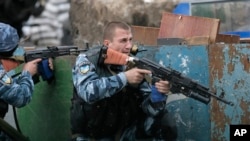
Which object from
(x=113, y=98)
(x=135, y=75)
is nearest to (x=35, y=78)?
(x=113, y=98)

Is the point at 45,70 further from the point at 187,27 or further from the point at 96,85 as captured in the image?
the point at 187,27

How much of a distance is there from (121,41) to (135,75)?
0.32 meters

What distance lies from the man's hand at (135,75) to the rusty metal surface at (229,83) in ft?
2.43

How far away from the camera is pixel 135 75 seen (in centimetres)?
307

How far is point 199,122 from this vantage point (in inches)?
145

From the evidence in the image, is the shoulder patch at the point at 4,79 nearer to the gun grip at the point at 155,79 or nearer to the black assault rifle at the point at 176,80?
the black assault rifle at the point at 176,80

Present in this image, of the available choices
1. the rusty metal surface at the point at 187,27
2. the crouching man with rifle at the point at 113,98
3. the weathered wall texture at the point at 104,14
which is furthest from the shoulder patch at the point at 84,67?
the weathered wall texture at the point at 104,14

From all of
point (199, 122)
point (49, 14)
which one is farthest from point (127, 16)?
point (199, 122)

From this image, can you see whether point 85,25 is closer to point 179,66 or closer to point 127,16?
point 127,16

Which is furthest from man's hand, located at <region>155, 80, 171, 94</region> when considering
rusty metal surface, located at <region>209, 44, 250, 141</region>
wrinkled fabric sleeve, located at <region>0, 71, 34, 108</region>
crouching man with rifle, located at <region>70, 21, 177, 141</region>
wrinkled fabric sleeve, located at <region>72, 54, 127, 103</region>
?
wrinkled fabric sleeve, located at <region>0, 71, 34, 108</region>

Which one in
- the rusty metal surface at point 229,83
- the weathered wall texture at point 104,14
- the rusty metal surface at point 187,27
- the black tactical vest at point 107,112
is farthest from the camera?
the weathered wall texture at point 104,14

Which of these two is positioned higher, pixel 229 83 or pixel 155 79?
pixel 155 79

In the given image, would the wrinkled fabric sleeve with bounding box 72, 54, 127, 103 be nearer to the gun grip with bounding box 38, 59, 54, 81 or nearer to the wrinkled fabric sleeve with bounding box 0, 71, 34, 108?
the wrinkled fabric sleeve with bounding box 0, 71, 34, 108

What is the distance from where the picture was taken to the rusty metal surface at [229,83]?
3.57 meters
